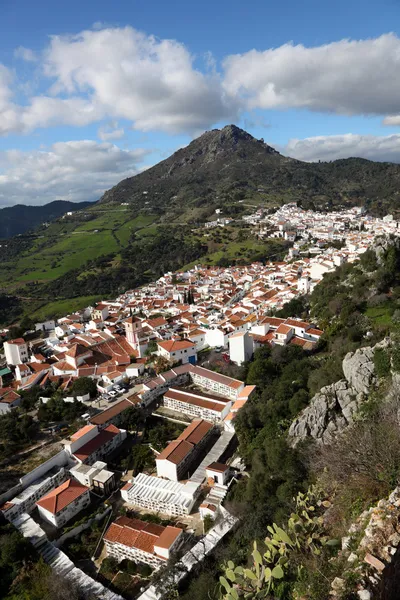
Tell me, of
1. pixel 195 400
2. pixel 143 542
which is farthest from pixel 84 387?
pixel 143 542

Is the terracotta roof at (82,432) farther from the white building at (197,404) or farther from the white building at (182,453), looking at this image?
the white building at (197,404)

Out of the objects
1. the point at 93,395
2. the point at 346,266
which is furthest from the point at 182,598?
the point at 346,266

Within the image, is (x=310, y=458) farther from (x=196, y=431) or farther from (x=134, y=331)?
(x=134, y=331)

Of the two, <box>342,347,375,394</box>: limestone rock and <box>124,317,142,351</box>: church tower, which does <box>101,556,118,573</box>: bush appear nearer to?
<box>342,347,375,394</box>: limestone rock

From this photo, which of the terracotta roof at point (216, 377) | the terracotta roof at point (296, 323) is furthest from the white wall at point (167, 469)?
the terracotta roof at point (296, 323)

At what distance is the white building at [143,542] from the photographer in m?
13.9

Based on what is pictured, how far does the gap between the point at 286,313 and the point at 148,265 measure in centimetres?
4550

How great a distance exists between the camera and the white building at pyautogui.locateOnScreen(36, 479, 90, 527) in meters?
16.5

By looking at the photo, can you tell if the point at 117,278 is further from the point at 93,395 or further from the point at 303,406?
the point at 303,406

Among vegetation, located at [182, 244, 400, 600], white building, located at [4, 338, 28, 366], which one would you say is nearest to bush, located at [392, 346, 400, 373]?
vegetation, located at [182, 244, 400, 600]

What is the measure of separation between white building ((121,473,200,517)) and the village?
48mm

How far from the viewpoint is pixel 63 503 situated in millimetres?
16750

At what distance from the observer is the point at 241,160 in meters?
152

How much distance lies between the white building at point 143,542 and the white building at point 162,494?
137 centimetres
